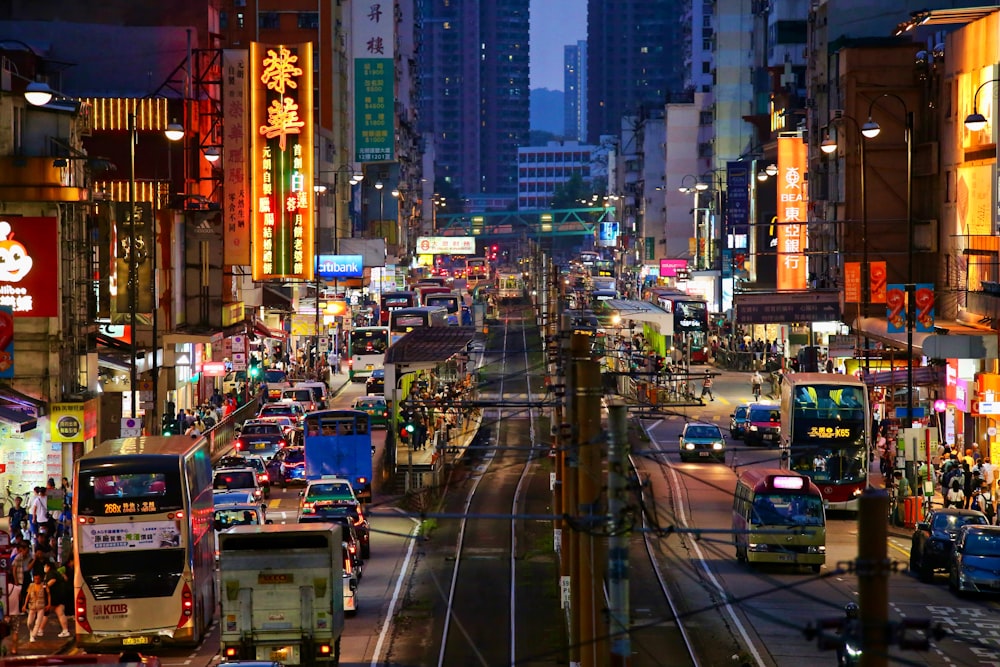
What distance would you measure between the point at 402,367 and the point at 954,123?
68.6 feet

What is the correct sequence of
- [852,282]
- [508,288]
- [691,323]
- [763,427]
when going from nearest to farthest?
1. [852,282]
2. [763,427]
3. [691,323]
4. [508,288]

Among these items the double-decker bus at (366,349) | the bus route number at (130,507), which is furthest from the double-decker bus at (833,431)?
the double-decker bus at (366,349)

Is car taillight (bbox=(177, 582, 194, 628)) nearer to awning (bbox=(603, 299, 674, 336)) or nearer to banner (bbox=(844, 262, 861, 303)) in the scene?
banner (bbox=(844, 262, 861, 303))

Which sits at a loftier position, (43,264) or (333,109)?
(333,109)

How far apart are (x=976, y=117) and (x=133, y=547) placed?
81.2 ft

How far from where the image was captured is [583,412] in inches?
1017

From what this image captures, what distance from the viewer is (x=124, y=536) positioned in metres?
28.4

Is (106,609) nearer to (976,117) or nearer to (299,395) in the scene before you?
(976,117)

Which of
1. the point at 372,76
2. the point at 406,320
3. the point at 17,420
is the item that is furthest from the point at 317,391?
the point at 372,76

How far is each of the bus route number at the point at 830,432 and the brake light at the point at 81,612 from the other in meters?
23.1

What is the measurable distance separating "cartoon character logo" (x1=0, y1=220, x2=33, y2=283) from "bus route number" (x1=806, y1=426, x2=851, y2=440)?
68.9 feet

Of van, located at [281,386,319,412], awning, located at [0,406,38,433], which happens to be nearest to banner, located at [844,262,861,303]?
van, located at [281,386,319,412]

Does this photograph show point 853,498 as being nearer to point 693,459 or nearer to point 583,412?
point 693,459

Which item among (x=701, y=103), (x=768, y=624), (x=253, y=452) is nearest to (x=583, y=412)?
(x=768, y=624)
